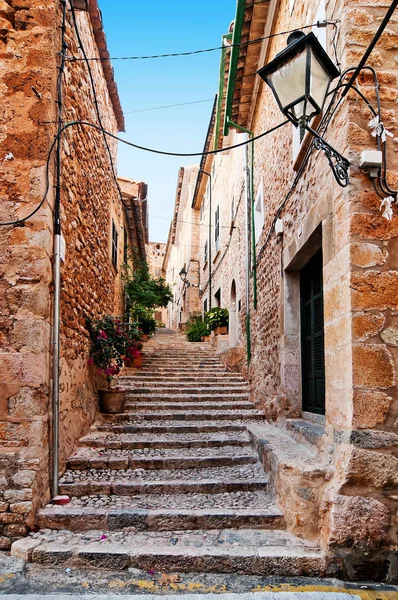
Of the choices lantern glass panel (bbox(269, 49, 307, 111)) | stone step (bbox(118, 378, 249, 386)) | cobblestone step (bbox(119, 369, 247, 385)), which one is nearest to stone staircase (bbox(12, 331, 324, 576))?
stone step (bbox(118, 378, 249, 386))

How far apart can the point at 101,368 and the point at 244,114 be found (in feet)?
18.0

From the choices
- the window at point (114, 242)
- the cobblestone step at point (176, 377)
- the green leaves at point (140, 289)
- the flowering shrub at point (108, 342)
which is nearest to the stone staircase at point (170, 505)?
the flowering shrub at point (108, 342)

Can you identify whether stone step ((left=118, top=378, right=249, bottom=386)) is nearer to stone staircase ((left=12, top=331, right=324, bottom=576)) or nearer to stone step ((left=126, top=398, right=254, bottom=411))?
stone step ((left=126, top=398, right=254, bottom=411))

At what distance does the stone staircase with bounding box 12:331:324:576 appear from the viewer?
319 cm

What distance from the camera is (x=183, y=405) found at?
22.2 feet

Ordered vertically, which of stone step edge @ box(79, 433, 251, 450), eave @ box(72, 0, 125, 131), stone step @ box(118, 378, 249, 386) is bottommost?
stone step edge @ box(79, 433, 251, 450)

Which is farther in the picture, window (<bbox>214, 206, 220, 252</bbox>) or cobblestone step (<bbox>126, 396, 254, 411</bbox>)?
window (<bbox>214, 206, 220, 252</bbox>)

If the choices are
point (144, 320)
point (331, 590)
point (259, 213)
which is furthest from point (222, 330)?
point (331, 590)

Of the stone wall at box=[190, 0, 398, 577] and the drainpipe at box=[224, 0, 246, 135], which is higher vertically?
the drainpipe at box=[224, 0, 246, 135]

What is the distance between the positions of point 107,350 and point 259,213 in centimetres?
360

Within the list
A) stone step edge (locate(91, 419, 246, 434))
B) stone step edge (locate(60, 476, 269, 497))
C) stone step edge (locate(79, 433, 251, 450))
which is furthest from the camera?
stone step edge (locate(91, 419, 246, 434))

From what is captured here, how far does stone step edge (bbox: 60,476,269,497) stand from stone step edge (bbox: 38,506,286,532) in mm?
386

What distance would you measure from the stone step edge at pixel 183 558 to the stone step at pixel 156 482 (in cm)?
81

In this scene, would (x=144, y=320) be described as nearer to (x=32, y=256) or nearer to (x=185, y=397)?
(x=185, y=397)
